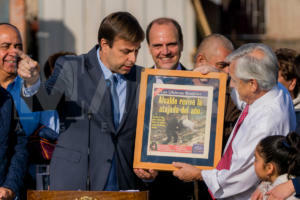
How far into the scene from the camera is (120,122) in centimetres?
361

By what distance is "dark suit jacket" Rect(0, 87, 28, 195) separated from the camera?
353 centimetres

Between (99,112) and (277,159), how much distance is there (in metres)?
1.21

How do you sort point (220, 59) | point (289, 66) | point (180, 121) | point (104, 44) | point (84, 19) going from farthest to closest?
point (84, 19) → point (220, 59) → point (289, 66) → point (104, 44) → point (180, 121)

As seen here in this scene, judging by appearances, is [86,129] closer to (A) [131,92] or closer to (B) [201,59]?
(A) [131,92]

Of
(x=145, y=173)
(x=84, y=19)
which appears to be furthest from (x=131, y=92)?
(x=84, y=19)

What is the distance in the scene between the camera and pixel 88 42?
22.4ft

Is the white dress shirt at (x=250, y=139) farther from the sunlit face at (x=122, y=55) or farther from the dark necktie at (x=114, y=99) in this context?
the sunlit face at (x=122, y=55)

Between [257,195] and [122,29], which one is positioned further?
[122,29]

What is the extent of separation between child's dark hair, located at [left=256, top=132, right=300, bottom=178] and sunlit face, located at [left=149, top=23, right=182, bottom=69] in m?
1.33

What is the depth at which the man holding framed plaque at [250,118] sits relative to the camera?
10.4 feet

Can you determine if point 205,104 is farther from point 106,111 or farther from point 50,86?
point 50,86

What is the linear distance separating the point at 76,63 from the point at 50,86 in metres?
0.25

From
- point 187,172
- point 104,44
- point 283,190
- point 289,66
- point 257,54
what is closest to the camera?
point 283,190

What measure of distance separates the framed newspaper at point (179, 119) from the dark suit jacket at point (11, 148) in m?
0.80
